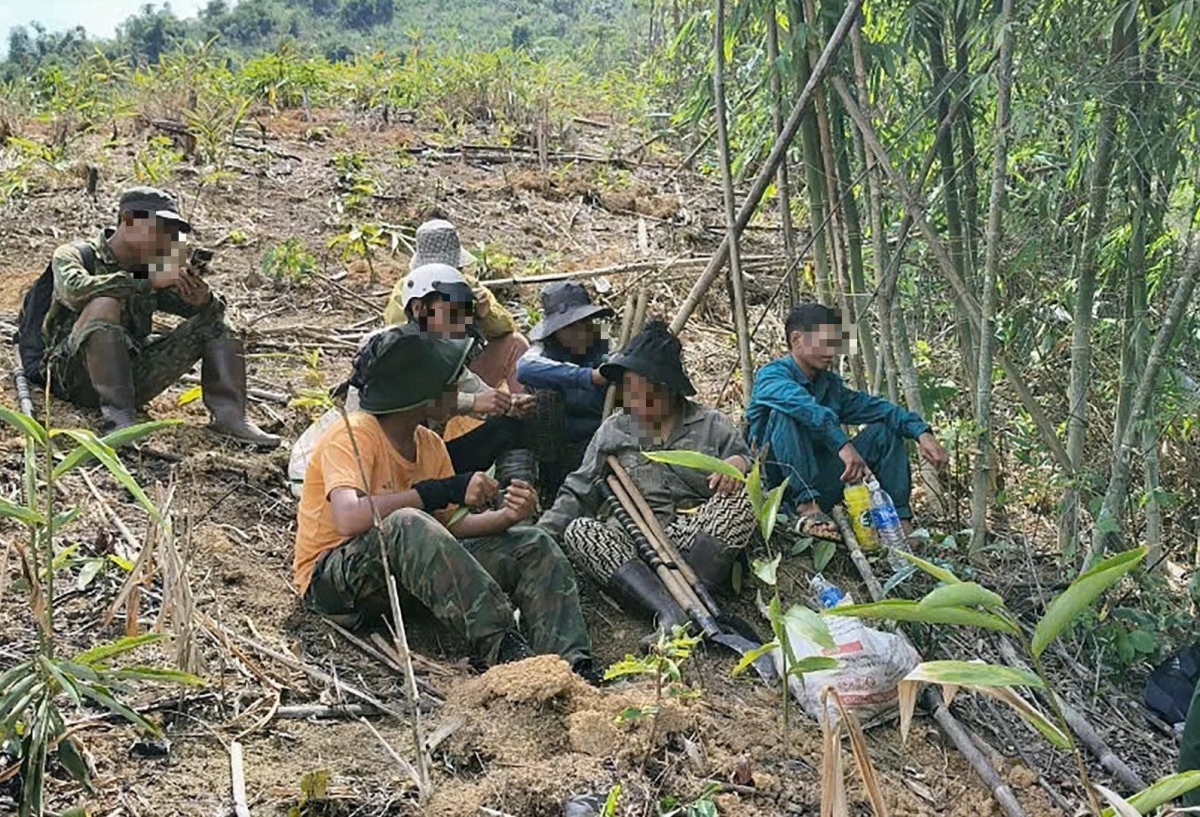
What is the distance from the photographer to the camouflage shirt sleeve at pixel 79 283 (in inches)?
163

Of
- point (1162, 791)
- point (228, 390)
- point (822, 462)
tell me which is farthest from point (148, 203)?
point (1162, 791)

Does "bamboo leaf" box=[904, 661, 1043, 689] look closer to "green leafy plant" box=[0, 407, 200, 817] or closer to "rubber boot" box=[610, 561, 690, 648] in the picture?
"green leafy plant" box=[0, 407, 200, 817]

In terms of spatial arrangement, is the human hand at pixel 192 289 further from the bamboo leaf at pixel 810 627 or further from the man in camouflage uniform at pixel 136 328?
the bamboo leaf at pixel 810 627

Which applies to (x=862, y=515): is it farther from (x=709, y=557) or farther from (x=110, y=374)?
(x=110, y=374)

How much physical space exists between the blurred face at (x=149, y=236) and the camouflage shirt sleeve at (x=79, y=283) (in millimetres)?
98

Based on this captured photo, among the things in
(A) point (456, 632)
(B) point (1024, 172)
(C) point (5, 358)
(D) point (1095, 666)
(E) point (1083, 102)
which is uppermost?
(E) point (1083, 102)

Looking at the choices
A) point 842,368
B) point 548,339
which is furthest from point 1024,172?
point 548,339

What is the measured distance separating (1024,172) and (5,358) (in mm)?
4404

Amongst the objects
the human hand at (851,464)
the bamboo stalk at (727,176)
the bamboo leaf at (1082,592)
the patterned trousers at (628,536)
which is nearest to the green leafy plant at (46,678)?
the bamboo leaf at (1082,592)

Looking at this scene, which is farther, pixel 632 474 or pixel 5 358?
pixel 5 358

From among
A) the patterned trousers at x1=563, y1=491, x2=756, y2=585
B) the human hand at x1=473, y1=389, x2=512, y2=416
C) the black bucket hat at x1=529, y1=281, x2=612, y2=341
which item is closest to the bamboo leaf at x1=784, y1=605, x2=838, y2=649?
A: the patterned trousers at x1=563, y1=491, x2=756, y2=585

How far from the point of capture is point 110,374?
4176 mm

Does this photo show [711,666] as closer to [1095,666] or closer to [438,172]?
[1095,666]

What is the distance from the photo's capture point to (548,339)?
447 centimetres
